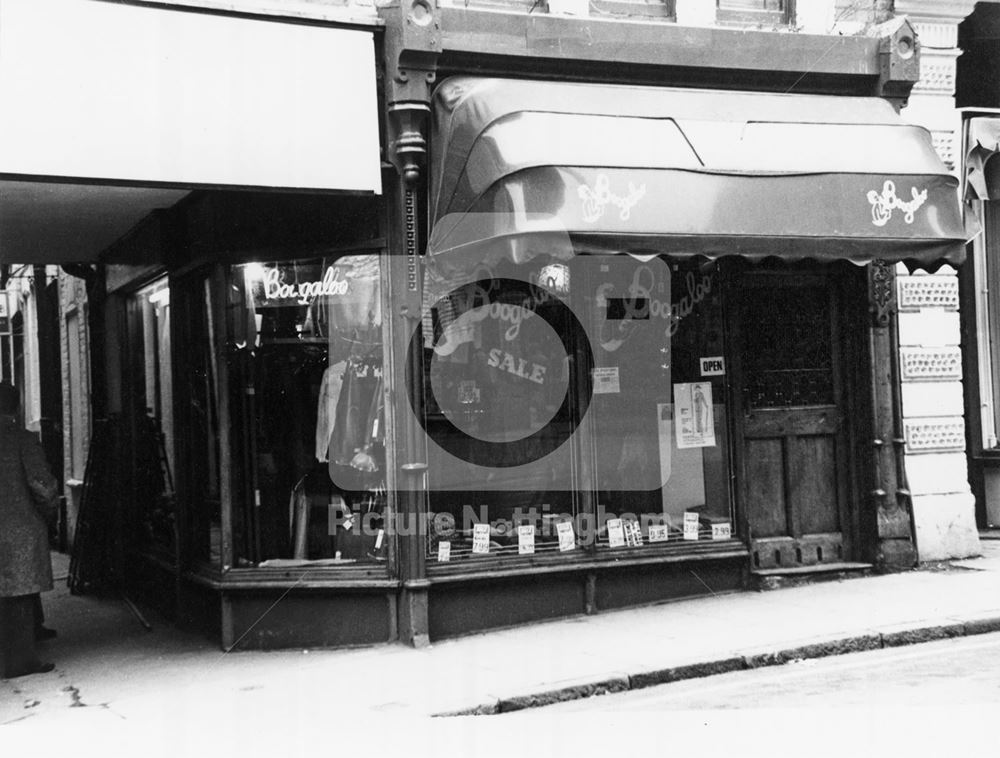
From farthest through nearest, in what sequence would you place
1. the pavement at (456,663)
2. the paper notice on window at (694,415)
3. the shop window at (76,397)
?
the shop window at (76,397) < the paper notice on window at (694,415) < the pavement at (456,663)

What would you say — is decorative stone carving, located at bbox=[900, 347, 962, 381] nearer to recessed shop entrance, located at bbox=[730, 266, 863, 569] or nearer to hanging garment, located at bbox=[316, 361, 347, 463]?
→ recessed shop entrance, located at bbox=[730, 266, 863, 569]

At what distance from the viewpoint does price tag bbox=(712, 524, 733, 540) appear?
10.3m

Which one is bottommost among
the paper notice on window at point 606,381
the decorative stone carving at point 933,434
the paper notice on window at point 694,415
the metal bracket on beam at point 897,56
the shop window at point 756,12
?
the decorative stone carving at point 933,434

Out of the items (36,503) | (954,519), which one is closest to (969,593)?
(954,519)

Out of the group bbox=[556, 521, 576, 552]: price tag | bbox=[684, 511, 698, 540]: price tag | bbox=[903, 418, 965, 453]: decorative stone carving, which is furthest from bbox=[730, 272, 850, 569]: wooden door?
bbox=[556, 521, 576, 552]: price tag

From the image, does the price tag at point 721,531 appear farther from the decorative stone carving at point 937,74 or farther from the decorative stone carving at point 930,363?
the decorative stone carving at point 937,74

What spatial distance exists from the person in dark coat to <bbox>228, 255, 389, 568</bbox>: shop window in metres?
1.41

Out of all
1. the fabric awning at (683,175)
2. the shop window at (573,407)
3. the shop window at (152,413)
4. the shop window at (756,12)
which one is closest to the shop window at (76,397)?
the shop window at (152,413)

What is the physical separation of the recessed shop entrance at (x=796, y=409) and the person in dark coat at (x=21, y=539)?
5631 mm

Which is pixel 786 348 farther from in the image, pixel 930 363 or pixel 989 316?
pixel 989 316

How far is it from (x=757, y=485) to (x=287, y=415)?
4116 millimetres

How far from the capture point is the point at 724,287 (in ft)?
34.0

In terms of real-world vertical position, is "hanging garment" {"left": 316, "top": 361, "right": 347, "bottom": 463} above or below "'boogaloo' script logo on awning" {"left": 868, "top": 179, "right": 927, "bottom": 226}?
below

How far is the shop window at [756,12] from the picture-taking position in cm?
1045
